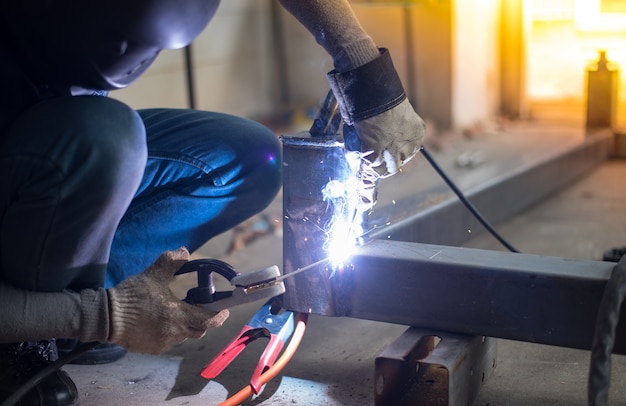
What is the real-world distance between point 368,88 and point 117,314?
56 cm

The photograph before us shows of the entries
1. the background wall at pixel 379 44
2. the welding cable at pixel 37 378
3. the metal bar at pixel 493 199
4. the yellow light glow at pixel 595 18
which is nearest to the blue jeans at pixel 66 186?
the welding cable at pixel 37 378

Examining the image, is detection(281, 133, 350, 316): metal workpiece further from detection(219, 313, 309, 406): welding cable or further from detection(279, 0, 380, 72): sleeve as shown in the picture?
detection(279, 0, 380, 72): sleeve

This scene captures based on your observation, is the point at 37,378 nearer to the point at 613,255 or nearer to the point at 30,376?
the point at 30,376

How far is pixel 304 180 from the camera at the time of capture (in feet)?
5.01

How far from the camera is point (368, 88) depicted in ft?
4.70

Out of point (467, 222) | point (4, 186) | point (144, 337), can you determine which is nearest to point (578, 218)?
point (467, 222)

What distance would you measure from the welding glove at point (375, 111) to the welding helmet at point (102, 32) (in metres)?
0.27

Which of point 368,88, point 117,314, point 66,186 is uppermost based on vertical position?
point 368,88

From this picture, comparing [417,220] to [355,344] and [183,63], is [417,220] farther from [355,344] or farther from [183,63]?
[183,63]

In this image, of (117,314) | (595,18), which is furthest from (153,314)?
(595,18)

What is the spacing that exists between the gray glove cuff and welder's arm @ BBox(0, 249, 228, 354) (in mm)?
396

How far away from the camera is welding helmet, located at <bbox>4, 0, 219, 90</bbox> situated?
127 cm

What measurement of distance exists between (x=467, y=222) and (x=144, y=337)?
128cm

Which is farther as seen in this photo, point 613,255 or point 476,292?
point 613,255
